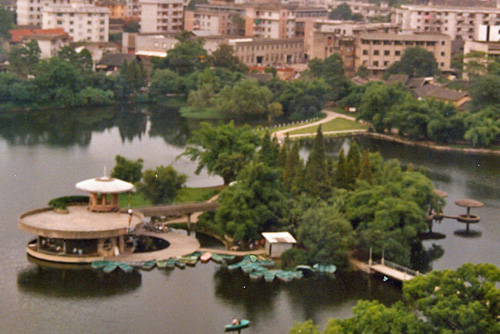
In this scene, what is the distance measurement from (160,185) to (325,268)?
608 centimetres

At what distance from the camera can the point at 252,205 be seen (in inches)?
1053

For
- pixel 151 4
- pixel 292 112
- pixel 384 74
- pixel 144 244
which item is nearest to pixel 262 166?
pixel 144 244

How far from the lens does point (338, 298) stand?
936 inches

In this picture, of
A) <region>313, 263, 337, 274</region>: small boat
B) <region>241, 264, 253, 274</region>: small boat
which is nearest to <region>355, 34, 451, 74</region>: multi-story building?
<region>313, 263, 337, 274</region>: small boat

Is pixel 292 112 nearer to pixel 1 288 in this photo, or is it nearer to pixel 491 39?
pixel 491 39

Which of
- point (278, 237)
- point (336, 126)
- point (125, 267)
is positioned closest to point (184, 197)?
point (278, 237)

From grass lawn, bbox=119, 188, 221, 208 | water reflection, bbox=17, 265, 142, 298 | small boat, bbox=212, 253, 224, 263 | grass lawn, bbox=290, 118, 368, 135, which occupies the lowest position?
water reflection, bbox=17, 265, 142, 298

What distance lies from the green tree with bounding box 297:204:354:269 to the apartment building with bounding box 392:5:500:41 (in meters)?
37.8

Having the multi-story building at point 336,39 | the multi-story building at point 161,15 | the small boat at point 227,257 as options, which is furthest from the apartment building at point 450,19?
the small boat at point 227,257

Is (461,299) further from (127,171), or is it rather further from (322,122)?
(322,122)

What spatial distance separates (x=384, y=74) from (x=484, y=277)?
34441 mm

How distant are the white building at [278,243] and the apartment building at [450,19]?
37.8 meters

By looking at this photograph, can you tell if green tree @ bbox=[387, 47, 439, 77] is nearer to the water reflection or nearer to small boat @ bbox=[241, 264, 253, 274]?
small boat @ bbox=[241, 264, 253, 274]

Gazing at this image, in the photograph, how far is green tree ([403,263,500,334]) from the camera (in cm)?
1866
